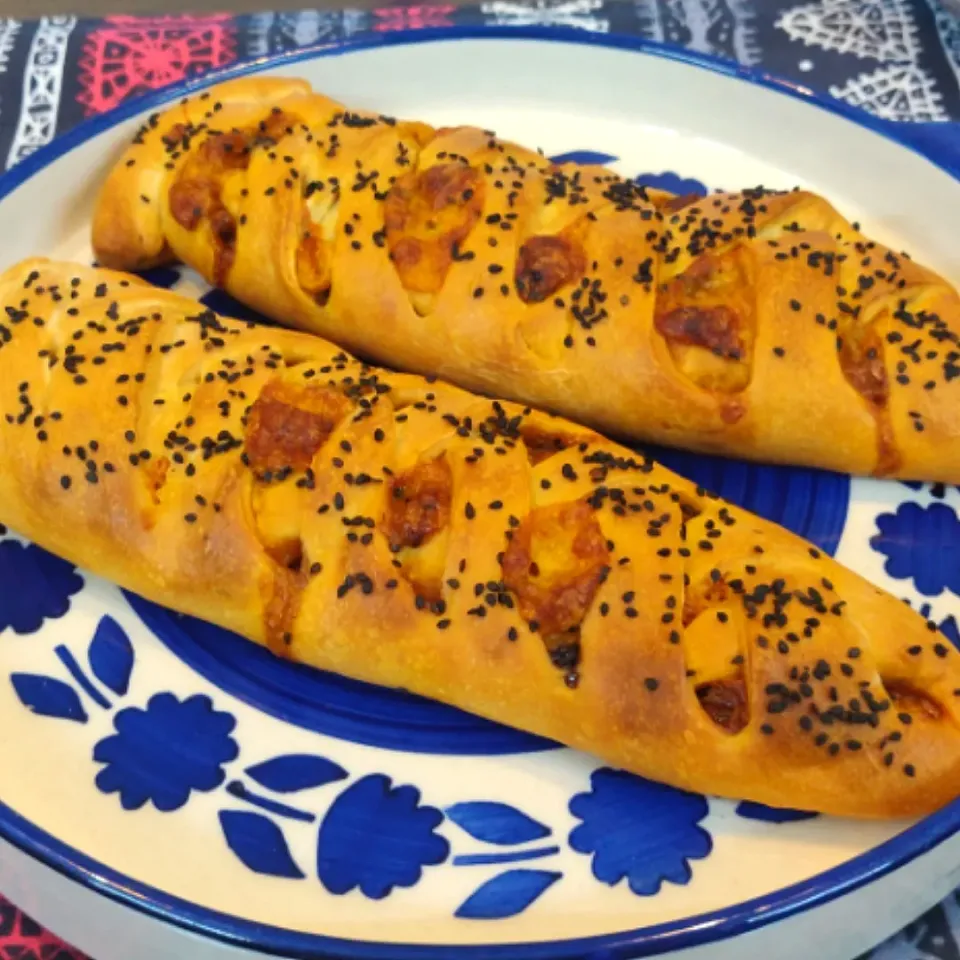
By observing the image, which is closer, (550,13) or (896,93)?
(896,93)

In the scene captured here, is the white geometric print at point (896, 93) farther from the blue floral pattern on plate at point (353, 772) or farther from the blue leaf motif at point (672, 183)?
the blue floral pattern on plate at point (353, 772)

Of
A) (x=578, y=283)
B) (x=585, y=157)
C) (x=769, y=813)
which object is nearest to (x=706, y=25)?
(x=585, y=157)

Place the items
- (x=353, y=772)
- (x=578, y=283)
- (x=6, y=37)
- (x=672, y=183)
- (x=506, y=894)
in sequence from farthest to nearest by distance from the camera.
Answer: (x=6, y=37), (x=672, y=183), (x=578, y=283), (x=353, y=772), (x=506, y=894)

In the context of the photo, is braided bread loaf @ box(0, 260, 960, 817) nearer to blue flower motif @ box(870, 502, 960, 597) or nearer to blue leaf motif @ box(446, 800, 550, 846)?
blue leaf motif @ box(446, 800, 550, 846)

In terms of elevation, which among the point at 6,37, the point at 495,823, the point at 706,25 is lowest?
the point at 495,823

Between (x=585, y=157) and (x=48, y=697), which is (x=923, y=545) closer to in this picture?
(x=585, y=157)

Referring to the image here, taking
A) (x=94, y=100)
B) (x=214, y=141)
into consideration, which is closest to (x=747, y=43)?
(x=214, y=141)

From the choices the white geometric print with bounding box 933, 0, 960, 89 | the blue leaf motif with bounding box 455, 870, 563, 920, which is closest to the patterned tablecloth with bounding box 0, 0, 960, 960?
the white geometric print with bounding box 933, 0, 960, 89

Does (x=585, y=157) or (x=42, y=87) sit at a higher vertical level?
(x=585, y=157)
